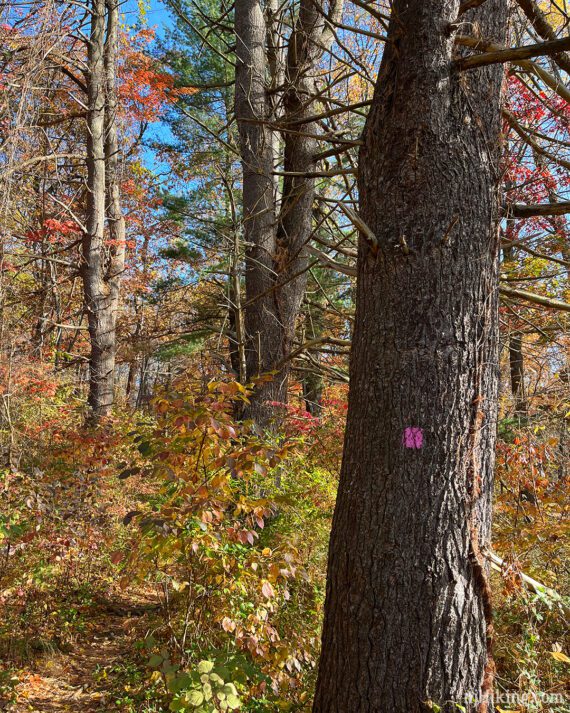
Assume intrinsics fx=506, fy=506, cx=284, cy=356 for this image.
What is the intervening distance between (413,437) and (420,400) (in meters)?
0.15

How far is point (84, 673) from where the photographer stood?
13.2 feet

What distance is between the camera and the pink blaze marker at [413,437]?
203 cm

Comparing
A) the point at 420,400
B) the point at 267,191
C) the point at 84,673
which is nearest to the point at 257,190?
the point at 267,191

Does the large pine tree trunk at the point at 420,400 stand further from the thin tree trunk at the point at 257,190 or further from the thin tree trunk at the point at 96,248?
the thin tree trunk at the point at 96,248

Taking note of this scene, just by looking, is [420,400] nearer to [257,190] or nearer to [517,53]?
[517,53]

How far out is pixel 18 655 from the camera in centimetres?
396

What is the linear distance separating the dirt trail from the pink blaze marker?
2931mm

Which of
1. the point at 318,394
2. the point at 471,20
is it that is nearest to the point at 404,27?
the point at 471,20

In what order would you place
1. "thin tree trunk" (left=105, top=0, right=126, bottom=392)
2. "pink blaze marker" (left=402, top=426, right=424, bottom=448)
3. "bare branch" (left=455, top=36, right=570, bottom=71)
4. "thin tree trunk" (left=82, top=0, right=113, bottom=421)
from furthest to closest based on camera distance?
"thin tree trunk" (left=105, top=0, right=126, bottom=392) < "thin tree trunk" (left=82, top=0, right=113, bottom=421) < "pink blaze marker" (left=402, top=426, right=424, bottom=448) < "bare branch" (left=455, top=36, right=570, bottom=71)

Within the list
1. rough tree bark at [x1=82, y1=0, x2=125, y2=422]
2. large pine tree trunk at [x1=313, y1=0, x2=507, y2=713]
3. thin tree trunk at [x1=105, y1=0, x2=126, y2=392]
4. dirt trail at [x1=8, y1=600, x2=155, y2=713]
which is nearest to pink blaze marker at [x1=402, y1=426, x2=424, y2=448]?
large pine tree trunk at [x1=313, y1=0, x2=507, y2=713]

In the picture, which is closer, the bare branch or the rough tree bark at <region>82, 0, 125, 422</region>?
the bare branch

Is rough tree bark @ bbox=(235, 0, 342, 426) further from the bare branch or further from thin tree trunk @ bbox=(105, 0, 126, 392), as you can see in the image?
thin tree trunk @ bbox=(105, 0, 126, 392)

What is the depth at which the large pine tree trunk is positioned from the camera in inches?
76.5

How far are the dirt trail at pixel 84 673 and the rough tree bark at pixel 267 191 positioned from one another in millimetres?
2354
